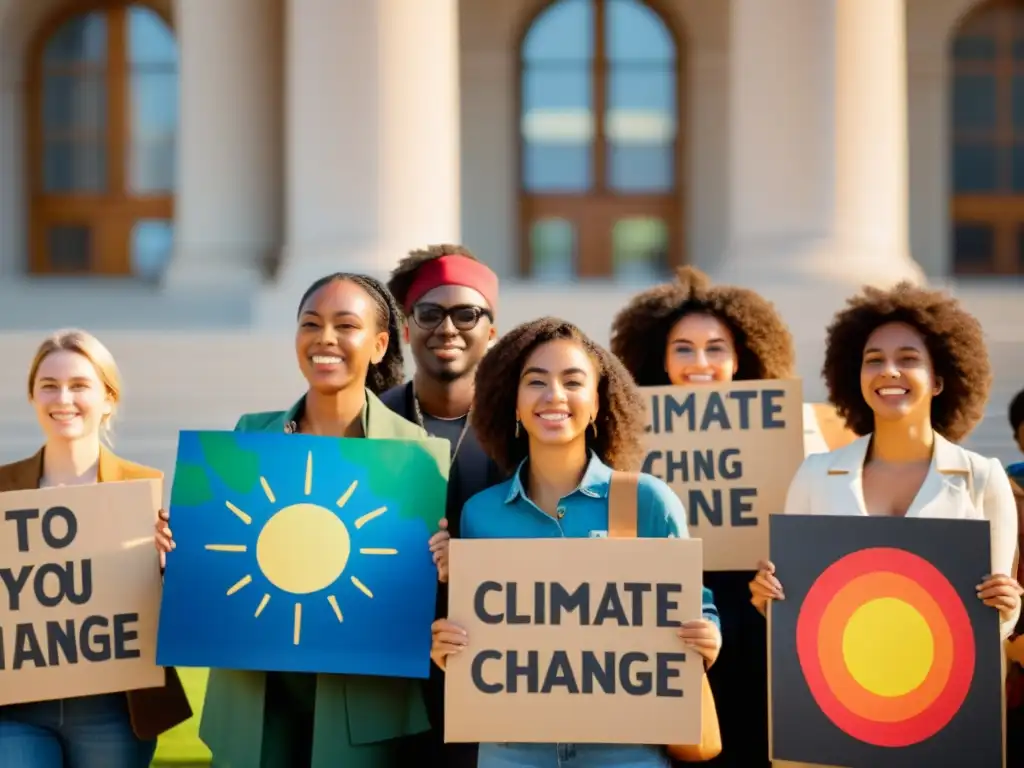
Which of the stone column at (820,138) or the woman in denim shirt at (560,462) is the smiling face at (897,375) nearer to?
the woman in denim shirt at (560,462)

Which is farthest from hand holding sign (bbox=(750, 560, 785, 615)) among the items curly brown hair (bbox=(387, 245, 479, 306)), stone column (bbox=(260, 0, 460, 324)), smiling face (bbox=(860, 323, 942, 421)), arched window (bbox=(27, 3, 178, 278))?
arched window (bbox=(27, 3, 178, 278))

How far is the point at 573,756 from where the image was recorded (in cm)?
354

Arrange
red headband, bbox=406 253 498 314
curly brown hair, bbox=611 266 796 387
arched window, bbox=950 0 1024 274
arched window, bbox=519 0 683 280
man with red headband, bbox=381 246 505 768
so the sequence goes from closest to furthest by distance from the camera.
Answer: man with red headband, bbox=381 246 505 768 → red headband, bbox=406 253 498 314 → curly brown hair, bbox=611 266 796 387 → arched window, bbox=519 0 683 280 → arched window, bbox=950 0 1024 274

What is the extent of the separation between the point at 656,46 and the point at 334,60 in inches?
284

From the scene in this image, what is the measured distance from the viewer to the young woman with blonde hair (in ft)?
12.4

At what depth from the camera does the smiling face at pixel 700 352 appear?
16.5ft

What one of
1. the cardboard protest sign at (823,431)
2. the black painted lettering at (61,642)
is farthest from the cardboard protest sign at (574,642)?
the cardboard protest sign at (823,431)

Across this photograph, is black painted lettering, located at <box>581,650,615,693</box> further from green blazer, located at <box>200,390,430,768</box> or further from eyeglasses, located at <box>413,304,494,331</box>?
eyeglasses, located at <box>413,304,494,331</box>

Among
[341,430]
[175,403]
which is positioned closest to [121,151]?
[175,403]

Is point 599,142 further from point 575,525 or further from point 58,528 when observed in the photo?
point 575,525

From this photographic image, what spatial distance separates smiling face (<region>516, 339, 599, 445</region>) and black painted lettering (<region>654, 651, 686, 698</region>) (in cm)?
62

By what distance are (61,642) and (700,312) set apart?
257cm

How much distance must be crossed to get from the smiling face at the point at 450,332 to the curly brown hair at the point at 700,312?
0.95 meters

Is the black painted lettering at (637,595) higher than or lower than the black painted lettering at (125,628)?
higher
